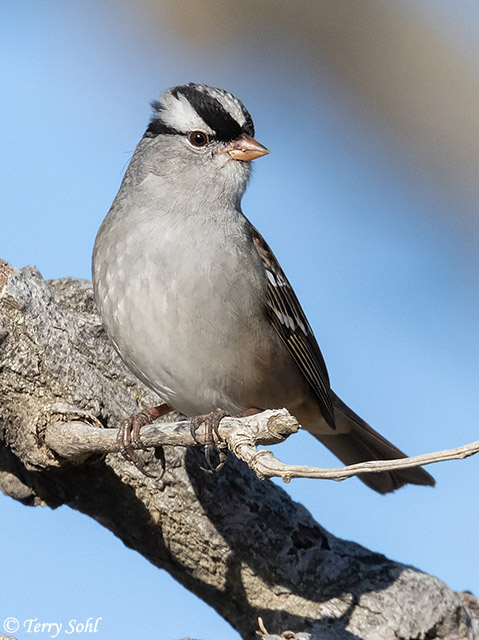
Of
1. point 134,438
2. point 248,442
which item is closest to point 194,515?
point 134,438

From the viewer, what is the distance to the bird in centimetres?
345

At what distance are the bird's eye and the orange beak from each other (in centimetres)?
12

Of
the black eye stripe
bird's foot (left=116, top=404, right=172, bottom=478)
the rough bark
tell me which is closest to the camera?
bird's foot (left=116, top=404, right=172, bottom=478)

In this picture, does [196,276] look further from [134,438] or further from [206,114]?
[206,114]

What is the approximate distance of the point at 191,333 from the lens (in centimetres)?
344

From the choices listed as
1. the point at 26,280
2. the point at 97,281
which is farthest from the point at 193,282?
the point at 26,280

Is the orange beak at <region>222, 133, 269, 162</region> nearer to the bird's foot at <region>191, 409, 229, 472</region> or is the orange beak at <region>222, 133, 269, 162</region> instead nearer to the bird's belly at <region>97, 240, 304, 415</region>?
the bird's belly at <region>97, 240, 304, 415</region>

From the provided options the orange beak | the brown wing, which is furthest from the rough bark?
the orange beak

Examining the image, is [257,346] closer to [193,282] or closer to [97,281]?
[193,282]

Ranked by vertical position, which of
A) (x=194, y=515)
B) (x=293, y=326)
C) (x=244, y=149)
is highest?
(x=244, y=149)

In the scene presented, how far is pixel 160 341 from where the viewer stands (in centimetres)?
347

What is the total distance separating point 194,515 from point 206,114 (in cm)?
192

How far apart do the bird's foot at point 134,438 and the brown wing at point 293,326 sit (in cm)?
78

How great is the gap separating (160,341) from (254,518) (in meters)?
1.02
